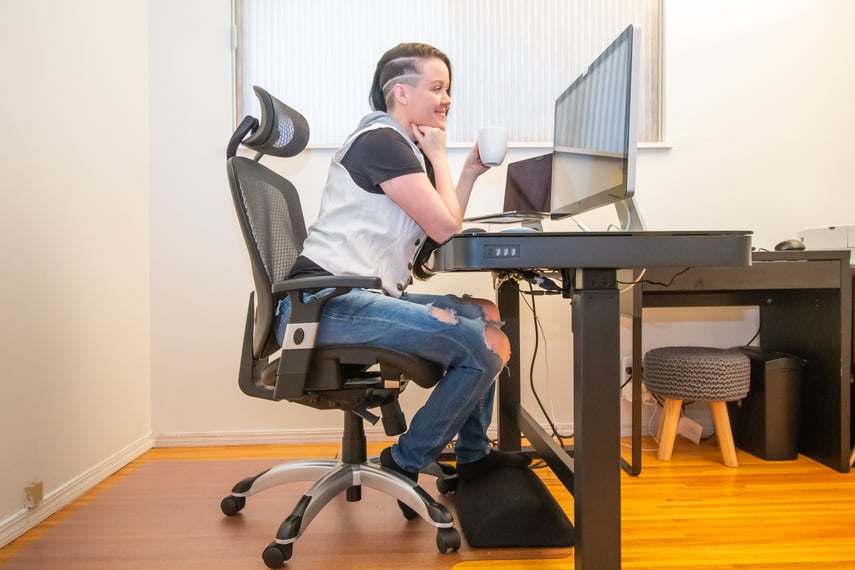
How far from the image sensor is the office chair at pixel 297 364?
1.20 m

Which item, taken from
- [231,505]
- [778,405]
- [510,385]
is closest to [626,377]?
[778,405]

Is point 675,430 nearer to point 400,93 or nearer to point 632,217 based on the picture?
point 632,217

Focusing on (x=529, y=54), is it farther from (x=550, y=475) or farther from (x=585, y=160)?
(x=550, y=475)

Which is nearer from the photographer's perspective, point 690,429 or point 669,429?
point 669,429

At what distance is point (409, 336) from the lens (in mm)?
1210

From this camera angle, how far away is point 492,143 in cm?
154

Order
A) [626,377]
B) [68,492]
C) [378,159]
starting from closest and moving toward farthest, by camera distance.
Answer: [378,159]
[68,492]
[626,377]

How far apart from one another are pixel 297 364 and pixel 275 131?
554 mm

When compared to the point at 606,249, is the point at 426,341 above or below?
below

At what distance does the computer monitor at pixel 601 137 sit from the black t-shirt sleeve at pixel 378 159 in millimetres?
420

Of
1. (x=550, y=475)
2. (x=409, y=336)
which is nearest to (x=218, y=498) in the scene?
(x=409, y=336)

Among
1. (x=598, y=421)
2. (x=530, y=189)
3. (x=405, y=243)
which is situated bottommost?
(x=598, y=421)

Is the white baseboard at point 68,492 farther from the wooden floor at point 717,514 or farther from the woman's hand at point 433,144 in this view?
the woman's hand at point 433,144

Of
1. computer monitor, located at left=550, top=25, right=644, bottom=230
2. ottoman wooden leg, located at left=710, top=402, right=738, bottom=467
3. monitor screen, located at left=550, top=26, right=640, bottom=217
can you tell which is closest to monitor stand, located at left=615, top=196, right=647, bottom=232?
computer monitor, located at left=550, top=25, right=644, bottom=230
